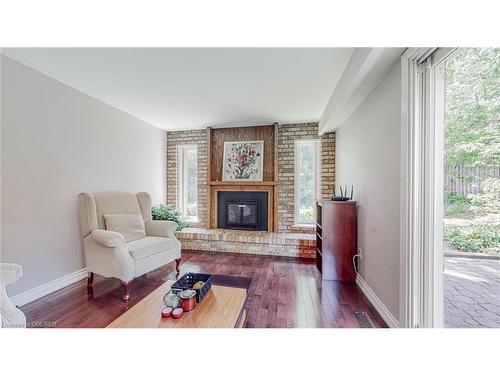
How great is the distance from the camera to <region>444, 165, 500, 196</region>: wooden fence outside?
3.15ft

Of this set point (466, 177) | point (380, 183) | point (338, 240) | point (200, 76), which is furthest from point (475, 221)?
point (200, 76)

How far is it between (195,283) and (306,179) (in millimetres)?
2858

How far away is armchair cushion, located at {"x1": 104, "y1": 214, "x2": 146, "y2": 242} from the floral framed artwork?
1.72 m

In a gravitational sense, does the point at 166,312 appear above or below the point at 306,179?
below

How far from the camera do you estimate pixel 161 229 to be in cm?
261

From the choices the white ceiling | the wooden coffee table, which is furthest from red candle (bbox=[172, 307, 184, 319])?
the white ceiling

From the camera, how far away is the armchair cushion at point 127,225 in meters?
2.31

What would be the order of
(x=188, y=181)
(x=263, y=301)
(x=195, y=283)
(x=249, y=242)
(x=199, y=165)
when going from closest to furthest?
(x=195, y=283)
(x=263, y=301)
(x=249, y=242)
(x=199, y=165)
(x=188, y=181)

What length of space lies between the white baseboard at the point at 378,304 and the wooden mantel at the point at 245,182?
1675 millimetres

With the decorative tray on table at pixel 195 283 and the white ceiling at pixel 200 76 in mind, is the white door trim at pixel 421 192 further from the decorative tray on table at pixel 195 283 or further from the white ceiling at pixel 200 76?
the decorative tray on table at pixel 195 283

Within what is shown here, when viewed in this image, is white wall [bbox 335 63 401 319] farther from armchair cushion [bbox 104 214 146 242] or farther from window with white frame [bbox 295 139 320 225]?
armchair cushion [bbox 104 214 146 242]

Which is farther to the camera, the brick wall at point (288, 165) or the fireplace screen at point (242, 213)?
the fireplace screen at point (242, 213)

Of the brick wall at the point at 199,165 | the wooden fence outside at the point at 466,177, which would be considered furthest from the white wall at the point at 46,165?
the wooden fence outside at the point at 466,177

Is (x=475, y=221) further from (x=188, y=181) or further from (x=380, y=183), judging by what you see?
(x=188, y=181)
